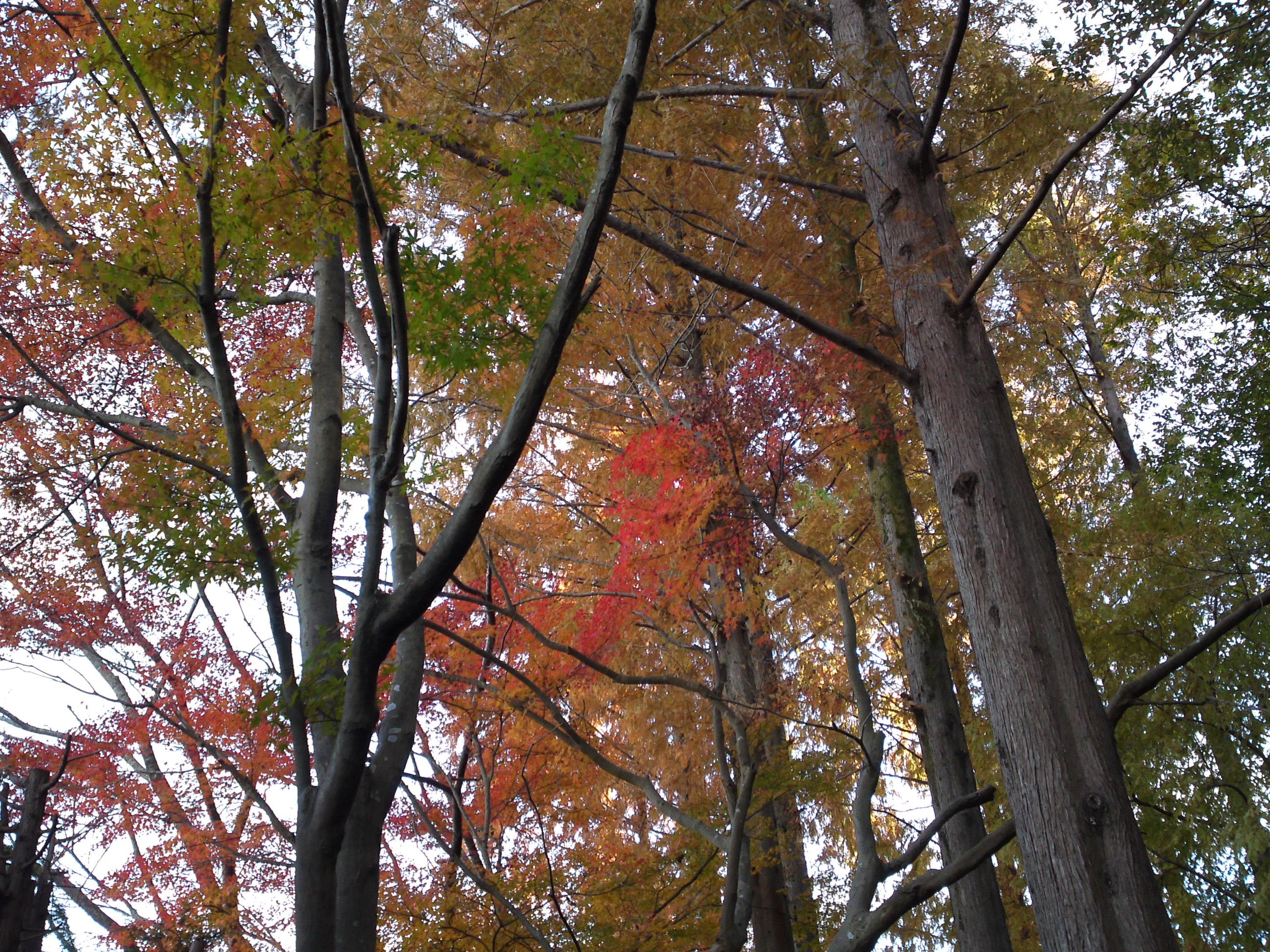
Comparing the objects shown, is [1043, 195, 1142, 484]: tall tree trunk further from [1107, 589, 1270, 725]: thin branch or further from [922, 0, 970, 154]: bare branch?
[1107, 589, 1270, 725]: thin branch

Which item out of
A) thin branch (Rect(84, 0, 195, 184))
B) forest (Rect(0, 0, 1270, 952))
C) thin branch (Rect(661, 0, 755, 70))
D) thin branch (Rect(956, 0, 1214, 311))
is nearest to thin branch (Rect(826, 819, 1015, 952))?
forest (Rect(0, 0, 1270, 952))

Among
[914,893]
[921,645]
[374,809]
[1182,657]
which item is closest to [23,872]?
[374,809]

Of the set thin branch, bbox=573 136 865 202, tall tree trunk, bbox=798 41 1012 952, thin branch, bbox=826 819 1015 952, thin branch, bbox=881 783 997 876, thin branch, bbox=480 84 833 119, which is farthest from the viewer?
tall tree trunk, bbox=798 41 1012 952

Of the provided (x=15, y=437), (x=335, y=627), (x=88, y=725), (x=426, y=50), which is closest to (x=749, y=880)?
(x=335, y=627)

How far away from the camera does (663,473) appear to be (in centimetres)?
712

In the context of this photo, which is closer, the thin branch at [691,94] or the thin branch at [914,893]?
the thin branch at [914,893]

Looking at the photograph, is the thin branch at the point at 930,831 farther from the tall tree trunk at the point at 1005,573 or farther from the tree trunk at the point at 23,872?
the tree trunk at the point at 23,872

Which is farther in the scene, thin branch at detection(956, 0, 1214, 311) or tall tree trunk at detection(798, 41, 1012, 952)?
tall tree trunk at detection(798, 41, 1012, 952)

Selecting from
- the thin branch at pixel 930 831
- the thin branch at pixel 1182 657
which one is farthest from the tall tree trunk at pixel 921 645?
the thin branch at pixel 1182 657

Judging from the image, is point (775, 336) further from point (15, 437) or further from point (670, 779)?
point (15, 437)

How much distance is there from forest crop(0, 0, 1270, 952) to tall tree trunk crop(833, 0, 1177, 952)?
18mm

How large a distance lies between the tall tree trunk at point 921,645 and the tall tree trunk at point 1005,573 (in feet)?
1.89

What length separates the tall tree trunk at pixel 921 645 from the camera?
4.95 meters

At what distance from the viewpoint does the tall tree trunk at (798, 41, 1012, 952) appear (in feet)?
16.2
